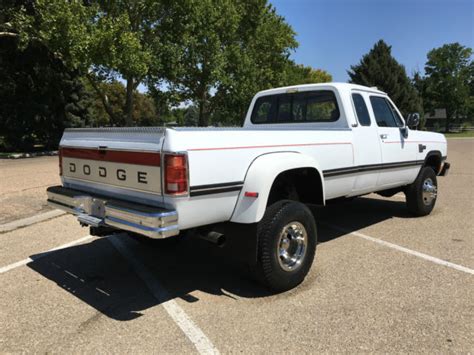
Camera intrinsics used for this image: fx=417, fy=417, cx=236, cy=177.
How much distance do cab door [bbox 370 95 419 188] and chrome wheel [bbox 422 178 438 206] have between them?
0.60 metres

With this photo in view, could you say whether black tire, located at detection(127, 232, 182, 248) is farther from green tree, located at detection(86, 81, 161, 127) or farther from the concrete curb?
green tree, located at detection(86, 81, 161, 127)

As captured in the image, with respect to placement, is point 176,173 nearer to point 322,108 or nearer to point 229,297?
point 229,297

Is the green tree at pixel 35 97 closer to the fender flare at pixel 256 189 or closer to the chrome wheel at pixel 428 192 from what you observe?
the chrome wheel at pixel 428 192

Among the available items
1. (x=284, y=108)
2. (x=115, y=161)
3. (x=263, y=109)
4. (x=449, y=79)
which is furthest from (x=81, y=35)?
(x=449, y=79)

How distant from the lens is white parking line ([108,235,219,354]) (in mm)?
3094

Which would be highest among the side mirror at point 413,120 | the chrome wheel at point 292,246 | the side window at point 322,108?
the side window at point 322,108

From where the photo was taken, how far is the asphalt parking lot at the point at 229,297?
3141 millimetres

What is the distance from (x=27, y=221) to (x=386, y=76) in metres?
43.2

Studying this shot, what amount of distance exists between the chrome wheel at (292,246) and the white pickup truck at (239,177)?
11mm

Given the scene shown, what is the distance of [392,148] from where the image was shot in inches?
233

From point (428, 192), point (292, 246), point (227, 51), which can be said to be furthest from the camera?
point (227, 51)

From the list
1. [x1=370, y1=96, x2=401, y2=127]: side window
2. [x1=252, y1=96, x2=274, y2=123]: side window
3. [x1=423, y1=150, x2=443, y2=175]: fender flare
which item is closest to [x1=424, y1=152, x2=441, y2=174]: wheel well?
[x1=423, y1=150, x2=443, y2=175]: fender flare

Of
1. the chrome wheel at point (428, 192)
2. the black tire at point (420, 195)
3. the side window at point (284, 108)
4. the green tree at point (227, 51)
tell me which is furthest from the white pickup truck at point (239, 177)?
the green tree at point (227, 51)

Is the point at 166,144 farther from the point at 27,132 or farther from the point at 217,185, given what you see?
the point at 27,132
